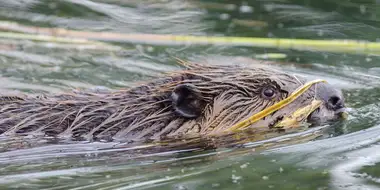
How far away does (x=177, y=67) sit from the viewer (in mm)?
9336

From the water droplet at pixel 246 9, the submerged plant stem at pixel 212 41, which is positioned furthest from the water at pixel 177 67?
the submerged plant stem at pixel 212 41

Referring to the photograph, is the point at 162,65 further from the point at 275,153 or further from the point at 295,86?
the point at 275,153

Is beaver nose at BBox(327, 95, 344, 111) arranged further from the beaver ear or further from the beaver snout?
the beaver ear

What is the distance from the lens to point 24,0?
457 inches

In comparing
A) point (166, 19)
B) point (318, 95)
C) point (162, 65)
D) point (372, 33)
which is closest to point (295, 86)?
point (318, 95)

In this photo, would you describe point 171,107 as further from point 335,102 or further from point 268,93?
point 335,102

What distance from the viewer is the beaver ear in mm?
6078

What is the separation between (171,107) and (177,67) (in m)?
3.22

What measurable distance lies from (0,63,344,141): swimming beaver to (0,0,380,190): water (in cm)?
19

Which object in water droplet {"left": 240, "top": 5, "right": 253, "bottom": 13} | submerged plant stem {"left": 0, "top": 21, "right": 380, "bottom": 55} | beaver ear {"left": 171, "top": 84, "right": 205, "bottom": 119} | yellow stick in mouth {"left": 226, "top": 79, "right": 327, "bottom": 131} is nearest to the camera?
beaver ear {"left": 171, "top": 84, "right": 205, "bottom": 119}

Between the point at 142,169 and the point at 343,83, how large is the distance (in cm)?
381

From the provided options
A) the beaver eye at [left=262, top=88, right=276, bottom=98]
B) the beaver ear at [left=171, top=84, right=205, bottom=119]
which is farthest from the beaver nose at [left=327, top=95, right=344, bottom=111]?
the beaver ear at [left=171, top=84, right=205, bottom=119]

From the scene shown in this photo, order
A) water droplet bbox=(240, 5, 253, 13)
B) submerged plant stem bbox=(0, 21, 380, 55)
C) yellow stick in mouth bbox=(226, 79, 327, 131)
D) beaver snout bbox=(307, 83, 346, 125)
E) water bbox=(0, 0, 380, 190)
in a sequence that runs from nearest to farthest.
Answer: water bbox=(0, 0, 380, 190), yellow stick in mouth bbox=(226, 79, 327, 131), beaver snout bbox=(307, 83, 346, 125), submerged plant stem bbox=(0, 21, 380, 55), water droplet bbox=(240, 5, 253, 13)

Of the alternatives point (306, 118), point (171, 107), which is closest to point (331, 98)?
point (306, 118)
